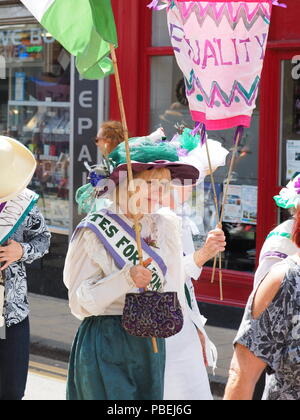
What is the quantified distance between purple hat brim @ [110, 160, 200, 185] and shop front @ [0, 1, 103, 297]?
20.8ft

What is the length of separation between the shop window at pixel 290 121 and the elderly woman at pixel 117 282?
4.92 m

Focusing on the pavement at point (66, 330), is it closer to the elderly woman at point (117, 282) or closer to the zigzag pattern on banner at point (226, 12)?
the elderly woman at point (117, 282)

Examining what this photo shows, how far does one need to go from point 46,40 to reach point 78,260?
303 inches

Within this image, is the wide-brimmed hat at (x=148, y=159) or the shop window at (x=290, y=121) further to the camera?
the shop window at (x=290, y=121)

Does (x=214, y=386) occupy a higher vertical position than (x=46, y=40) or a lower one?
lower

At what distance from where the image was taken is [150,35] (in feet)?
35.4

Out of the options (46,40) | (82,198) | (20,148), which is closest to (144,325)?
(82,198)

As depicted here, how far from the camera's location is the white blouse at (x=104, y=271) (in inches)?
175

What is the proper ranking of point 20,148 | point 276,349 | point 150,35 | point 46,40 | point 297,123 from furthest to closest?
point 46,40, point 150,35, point 297,123, point 20,148, point 276,349

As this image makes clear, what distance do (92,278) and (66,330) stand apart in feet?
17.4

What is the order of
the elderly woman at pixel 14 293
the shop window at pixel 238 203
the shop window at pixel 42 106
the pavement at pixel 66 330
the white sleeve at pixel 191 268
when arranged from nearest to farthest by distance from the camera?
the white sleeve at pixel 191 268, the elderly woman at pixel 14 293, the pavement at pixel 66 330, the shop window at pixel 238 203, the shop window at pixel 42 106

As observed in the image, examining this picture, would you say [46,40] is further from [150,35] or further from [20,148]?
[20,148]

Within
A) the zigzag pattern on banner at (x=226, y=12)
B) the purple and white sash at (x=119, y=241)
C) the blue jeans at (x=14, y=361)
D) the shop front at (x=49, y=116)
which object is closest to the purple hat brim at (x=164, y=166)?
the purple and white sash at (x=119, y=241)

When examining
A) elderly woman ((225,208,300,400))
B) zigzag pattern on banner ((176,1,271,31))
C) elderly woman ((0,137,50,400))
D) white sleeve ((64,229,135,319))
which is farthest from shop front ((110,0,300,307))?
elderly woman ((225,208,300,400))
